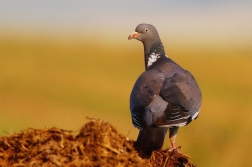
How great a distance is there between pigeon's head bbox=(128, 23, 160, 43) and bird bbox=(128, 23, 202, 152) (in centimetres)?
90

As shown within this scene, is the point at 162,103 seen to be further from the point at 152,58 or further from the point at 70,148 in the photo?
the point at 70,148

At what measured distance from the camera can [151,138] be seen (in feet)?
29.7

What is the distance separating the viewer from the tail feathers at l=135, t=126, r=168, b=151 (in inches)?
333

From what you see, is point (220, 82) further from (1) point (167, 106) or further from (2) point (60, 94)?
(1) point (167, 106)

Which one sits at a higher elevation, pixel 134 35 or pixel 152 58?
pixel 134 35

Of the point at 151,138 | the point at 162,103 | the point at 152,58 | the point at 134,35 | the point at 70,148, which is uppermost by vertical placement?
the point at 134,35

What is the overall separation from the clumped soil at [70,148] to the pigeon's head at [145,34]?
5.04 meters

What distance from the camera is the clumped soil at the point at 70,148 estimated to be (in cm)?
698

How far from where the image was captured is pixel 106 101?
24266mm

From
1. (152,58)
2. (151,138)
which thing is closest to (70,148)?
(151,138)

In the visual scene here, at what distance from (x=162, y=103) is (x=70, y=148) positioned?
3058mm

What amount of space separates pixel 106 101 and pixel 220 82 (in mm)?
5614

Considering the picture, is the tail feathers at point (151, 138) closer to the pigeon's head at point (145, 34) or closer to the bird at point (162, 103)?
the bird at point (162, 103)

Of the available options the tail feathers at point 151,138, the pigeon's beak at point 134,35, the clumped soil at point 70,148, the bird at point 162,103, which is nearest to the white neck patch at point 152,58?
the pigeon's beak at point 134,35
